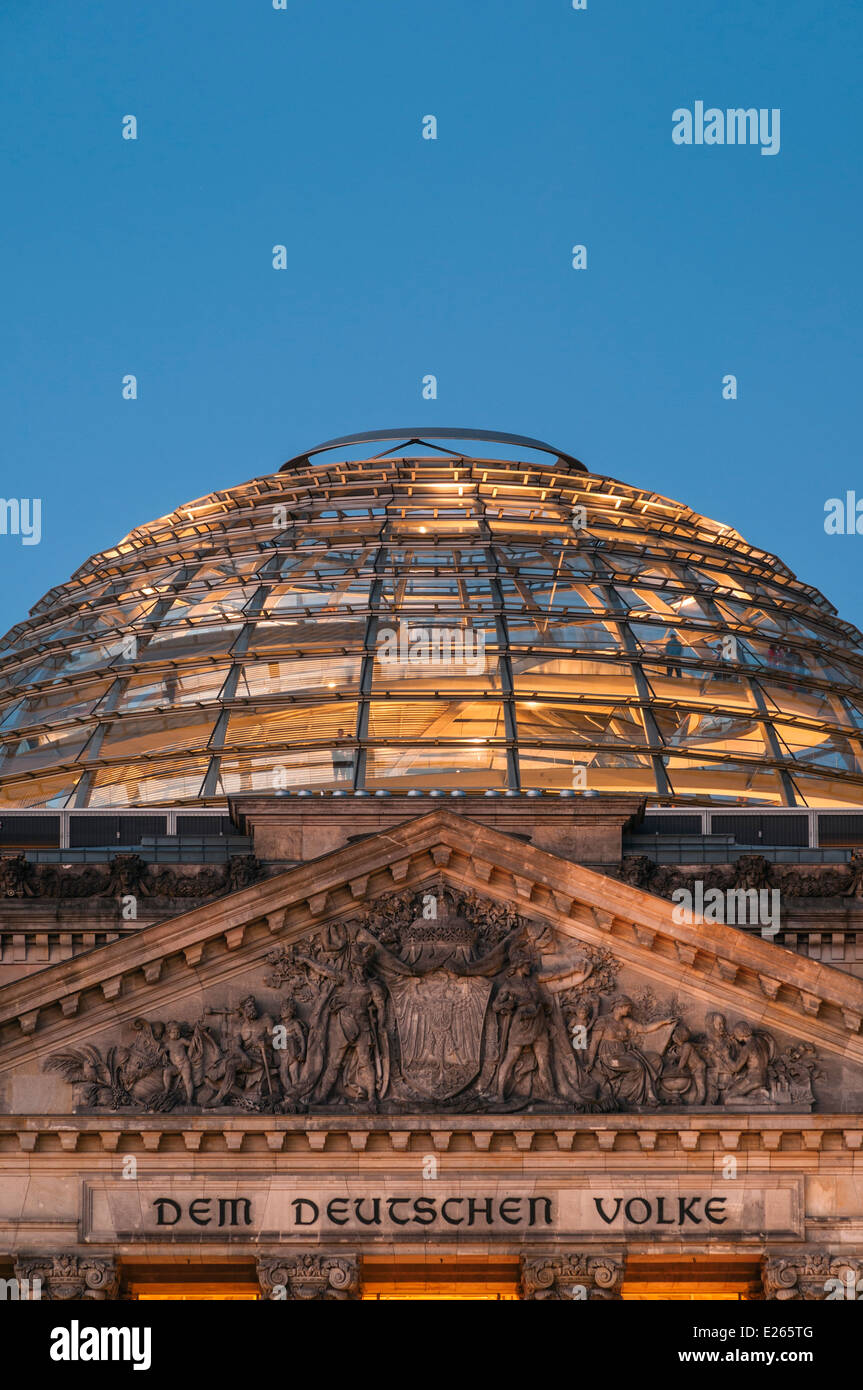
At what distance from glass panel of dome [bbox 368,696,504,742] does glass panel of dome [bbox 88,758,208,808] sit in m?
3.63

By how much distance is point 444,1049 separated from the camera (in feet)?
149

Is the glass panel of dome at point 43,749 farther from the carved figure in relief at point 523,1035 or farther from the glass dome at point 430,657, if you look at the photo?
the carved figure in relief at point 523,1035

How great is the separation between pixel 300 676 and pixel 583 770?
7.22m

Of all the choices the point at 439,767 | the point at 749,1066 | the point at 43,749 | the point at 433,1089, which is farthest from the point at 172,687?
the point at 749,1066

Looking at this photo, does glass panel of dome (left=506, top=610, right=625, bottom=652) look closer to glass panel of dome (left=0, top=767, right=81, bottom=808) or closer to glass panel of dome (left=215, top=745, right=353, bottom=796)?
glass panel of dome (left=215, top=745, right=353, bottom=796)

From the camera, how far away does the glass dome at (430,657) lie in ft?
198

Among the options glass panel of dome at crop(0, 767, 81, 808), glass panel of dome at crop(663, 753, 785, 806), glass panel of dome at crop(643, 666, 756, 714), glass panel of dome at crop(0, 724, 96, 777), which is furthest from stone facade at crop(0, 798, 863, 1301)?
glass panel of dome at crop(643, 666, 756, 714)

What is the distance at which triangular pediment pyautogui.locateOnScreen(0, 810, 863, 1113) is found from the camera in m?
45.2

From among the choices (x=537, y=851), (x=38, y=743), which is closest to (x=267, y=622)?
(x=38, y=743)

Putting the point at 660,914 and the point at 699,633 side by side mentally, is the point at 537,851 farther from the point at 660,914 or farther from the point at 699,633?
the point at 699,633

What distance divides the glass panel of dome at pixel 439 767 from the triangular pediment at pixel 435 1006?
1296 centimetres

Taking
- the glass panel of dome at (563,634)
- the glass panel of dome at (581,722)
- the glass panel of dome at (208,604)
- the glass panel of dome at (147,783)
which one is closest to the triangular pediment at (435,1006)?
the glass panel of dome at (147,783)

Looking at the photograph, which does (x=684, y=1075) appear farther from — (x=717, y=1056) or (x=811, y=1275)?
(x=811, y=1275)

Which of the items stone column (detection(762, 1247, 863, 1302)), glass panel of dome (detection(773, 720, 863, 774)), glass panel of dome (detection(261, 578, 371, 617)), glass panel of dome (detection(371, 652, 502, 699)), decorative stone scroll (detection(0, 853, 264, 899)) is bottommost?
stone column (detection(762, 1247, 863, 1302))
